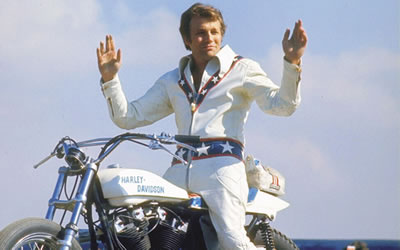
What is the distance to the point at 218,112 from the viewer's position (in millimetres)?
4777

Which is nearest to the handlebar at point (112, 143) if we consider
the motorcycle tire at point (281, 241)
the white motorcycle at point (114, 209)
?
the white motorcycle at point (114, 209)

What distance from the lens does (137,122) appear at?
5039 millimetres

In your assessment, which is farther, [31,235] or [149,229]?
[149,229]

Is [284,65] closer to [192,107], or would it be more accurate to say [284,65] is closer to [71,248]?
[192,107]

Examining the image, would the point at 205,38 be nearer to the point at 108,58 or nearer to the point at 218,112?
the point at 218,112

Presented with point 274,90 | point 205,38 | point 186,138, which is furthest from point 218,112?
point 186,138

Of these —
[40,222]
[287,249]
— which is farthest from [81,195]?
[287,249]

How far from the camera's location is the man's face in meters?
4.94

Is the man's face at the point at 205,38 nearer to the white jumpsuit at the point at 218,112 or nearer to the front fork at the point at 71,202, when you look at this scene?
the white jumpsuit at the point at 218,112

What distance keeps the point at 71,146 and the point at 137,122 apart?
1041mm

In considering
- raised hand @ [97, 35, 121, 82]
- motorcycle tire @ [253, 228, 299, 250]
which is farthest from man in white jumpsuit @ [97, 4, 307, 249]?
motorcycle tire @ [253, 228, 299, 250]

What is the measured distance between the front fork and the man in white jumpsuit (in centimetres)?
73

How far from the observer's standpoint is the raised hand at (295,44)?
14.7 feet

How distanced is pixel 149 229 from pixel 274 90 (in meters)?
1.15
